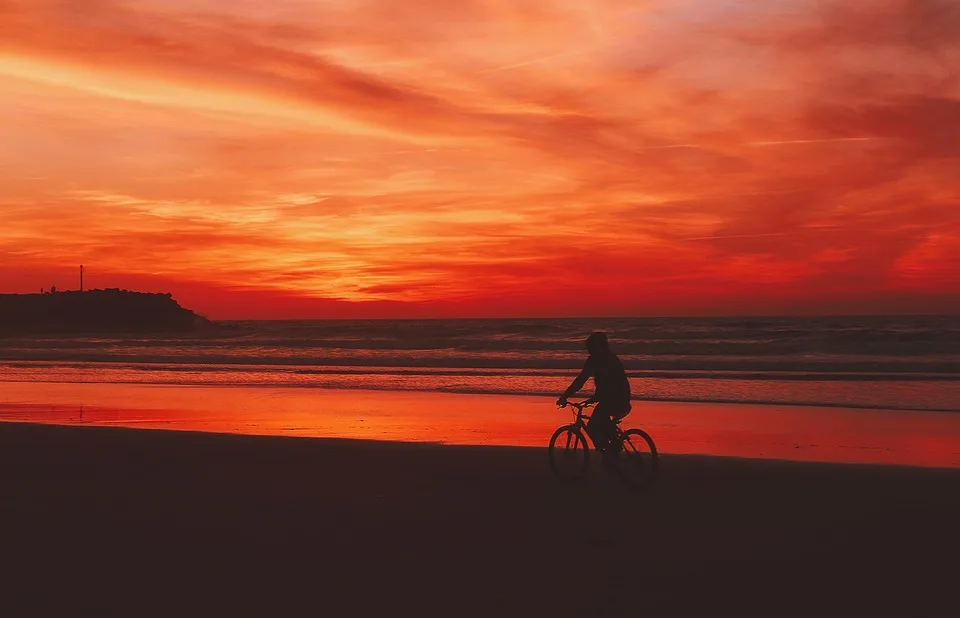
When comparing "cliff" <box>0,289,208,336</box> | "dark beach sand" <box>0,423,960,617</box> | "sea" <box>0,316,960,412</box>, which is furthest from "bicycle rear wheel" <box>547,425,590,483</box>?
"cliff" <box>0,289,208,336</box>

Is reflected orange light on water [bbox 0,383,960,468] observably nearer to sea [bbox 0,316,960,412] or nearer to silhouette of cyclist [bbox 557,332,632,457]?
sea [bbox 0,316,960,412]

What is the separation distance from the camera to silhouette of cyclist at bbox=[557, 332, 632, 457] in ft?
36.8

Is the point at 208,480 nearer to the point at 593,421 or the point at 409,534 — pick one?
the point at 409,534

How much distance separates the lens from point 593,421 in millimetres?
11516

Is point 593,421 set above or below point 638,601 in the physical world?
above

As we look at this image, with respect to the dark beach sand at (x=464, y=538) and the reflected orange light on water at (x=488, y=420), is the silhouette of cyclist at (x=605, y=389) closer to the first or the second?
the dark beach sand at (x=464, y=538)

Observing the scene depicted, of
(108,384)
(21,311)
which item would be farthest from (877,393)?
(21,311)

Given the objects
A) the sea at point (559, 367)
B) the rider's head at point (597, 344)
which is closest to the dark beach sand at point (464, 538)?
the rider's head at point (597, 344)

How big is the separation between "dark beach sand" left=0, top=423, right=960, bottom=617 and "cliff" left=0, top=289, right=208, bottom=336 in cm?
10033

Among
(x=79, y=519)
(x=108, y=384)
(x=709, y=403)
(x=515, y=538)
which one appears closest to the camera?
(x=515, y=538)

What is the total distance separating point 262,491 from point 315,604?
481cm

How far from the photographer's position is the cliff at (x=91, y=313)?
106000 millimetres

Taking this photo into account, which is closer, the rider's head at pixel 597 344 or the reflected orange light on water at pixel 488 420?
the rider's head at pixel 597 344

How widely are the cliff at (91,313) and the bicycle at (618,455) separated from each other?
333 feet
